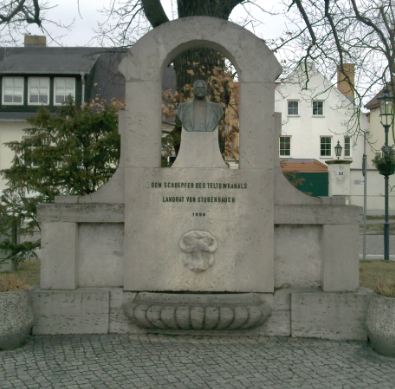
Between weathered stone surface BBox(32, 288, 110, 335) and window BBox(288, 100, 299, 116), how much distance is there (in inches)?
1509

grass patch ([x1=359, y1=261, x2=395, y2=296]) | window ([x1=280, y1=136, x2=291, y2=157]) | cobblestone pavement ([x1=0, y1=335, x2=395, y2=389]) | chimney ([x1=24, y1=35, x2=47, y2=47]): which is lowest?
cobblestone pavement ([x1=0, y1=335, x2=395, y2=389])

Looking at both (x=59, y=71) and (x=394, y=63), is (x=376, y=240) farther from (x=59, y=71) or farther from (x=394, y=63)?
(x=59, y=71)

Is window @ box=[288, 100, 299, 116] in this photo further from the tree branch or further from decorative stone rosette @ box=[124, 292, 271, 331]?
decorative stone rosette @ box=[124, 292, 271, 331]

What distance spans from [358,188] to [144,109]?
26633mm

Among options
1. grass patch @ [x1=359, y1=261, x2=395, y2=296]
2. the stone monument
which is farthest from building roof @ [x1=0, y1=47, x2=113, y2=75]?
the stone monument

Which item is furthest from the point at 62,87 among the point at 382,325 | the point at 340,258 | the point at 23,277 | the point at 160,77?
the point at 382,325

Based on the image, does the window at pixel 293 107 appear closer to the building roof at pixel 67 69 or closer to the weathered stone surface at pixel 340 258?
the building roof at pixel 67 69

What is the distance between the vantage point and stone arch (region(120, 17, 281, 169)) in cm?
673

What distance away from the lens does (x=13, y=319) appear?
599 cm

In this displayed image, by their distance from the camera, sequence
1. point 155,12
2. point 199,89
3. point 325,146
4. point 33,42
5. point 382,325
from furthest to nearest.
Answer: point 325,146, point 33,42, point 155,12, point 199,89, point 382,325

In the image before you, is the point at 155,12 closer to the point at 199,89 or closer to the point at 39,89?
the point at 199,89

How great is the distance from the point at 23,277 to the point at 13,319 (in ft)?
6.80

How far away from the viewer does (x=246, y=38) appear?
673 cm

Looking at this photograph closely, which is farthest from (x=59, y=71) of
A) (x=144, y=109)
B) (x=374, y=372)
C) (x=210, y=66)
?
(x=374, y=372)
